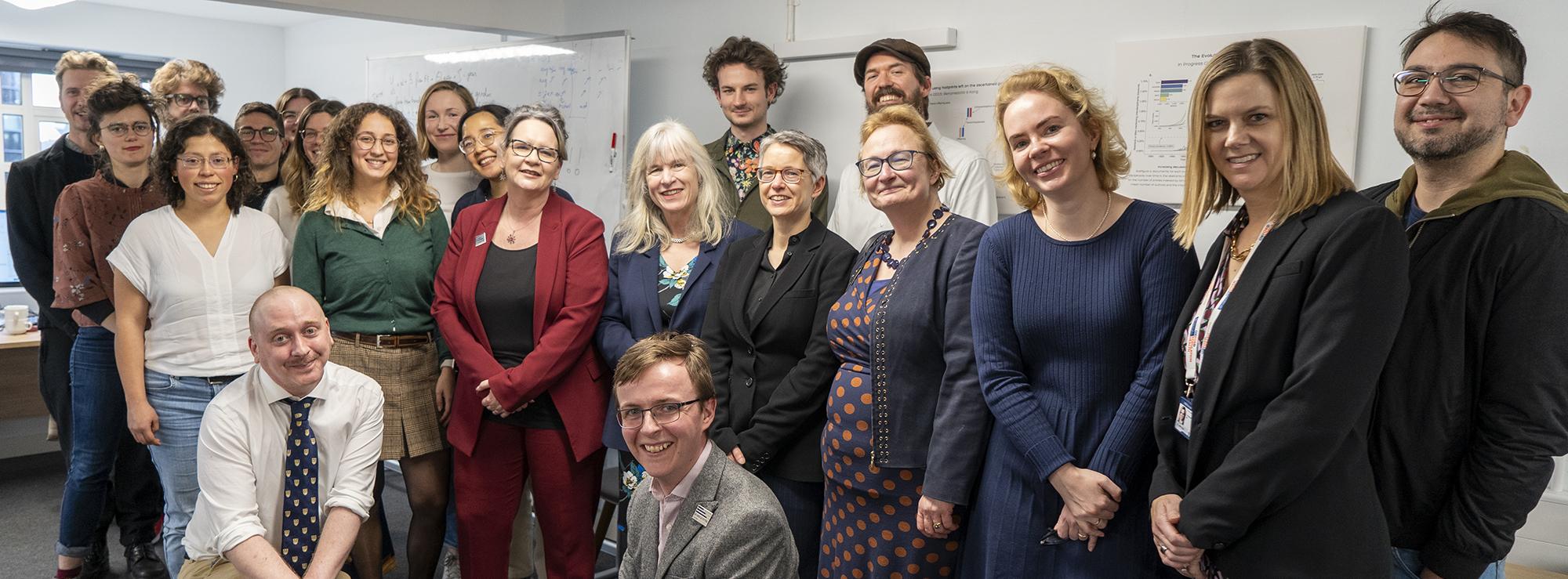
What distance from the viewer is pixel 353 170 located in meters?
3.08

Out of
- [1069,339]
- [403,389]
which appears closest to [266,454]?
[403,389]

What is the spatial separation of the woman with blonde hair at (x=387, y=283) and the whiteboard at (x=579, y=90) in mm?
1412

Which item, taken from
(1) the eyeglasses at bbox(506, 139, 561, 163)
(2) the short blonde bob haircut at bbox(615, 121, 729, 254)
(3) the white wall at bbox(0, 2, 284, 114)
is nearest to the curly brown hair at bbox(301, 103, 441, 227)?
(1) the eyeglasses at bbox(506, 139, 561, 163)

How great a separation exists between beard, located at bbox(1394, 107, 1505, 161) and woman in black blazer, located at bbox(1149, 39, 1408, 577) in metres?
0.27


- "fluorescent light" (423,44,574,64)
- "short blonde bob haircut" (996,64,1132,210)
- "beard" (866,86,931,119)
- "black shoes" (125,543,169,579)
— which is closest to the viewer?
"short blonde bob haircut" (996,64,1132,210)

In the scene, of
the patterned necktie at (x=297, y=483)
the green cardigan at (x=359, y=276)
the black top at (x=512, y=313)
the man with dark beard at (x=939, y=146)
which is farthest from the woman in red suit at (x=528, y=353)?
the man with dark beard at (x=939, y=146)

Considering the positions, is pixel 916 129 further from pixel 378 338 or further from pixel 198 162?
pixel 198 162

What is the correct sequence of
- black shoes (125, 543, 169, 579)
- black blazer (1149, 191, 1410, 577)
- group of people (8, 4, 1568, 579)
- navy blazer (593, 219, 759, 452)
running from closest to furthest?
black blazer (1149, 191, 1410, 577) → group of people (8, 4, 1568, 579) → navy blazer (593, 219, 759, 452) → black shoes (125, 543, 169, 579)

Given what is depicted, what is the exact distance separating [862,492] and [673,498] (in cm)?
55

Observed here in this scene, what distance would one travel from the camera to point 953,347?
2.10m

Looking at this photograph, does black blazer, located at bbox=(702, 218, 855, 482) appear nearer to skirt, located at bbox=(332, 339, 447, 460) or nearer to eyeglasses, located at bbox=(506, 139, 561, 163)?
eyeglasses, located at bbox=(506, 139, 561, 163)

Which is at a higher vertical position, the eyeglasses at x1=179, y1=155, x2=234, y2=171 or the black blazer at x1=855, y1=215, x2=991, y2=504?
the eyeglasses at x1=179, y1=155, x2=234, y2=171

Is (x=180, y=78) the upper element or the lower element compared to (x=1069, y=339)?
upper

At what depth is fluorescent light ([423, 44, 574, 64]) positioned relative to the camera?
4980 mm
